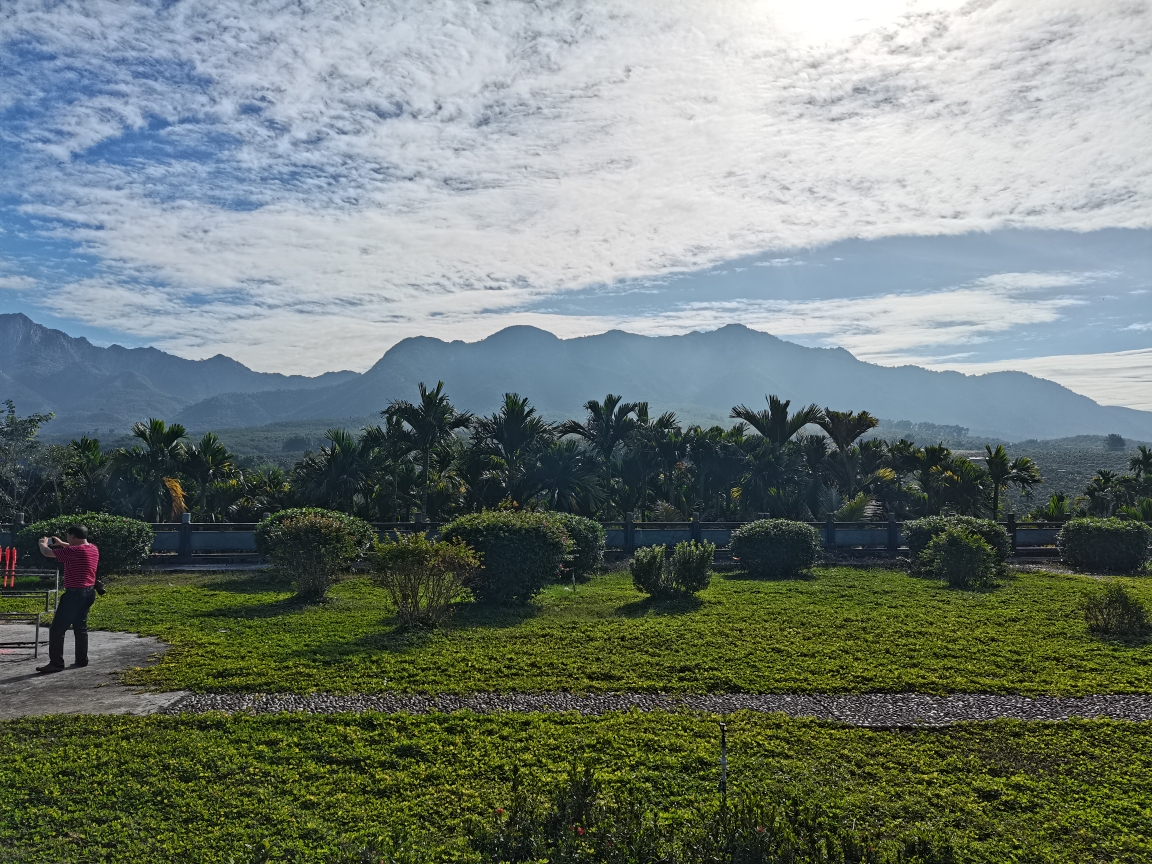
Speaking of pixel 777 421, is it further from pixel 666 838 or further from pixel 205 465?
pixel 666 838

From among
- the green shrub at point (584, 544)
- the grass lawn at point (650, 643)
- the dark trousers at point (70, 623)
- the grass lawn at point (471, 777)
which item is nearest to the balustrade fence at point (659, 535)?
the green shrub at point (584, 544)

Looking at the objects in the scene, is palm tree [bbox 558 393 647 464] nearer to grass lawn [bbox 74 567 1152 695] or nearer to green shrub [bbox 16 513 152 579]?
grass lawn [bbox 74 567 1152 695]

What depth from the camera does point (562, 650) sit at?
979cm

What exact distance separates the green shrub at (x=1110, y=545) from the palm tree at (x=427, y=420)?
17626mm

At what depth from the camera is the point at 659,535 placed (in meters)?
21.9

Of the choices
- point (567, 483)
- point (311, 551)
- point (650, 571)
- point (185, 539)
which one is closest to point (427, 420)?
point (567, 483)

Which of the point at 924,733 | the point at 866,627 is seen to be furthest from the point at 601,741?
the point at 866,627

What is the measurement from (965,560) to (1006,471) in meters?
9.69

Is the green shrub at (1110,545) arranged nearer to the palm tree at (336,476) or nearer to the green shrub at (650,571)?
the green shrub at (650,571)

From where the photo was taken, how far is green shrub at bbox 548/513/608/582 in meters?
17.0

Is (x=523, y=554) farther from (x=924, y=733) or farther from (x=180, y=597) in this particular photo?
(x=924, y=733)

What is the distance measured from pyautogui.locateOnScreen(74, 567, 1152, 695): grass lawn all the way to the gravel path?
0.26 m

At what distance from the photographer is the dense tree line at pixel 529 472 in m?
21.7

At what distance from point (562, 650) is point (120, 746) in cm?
516
